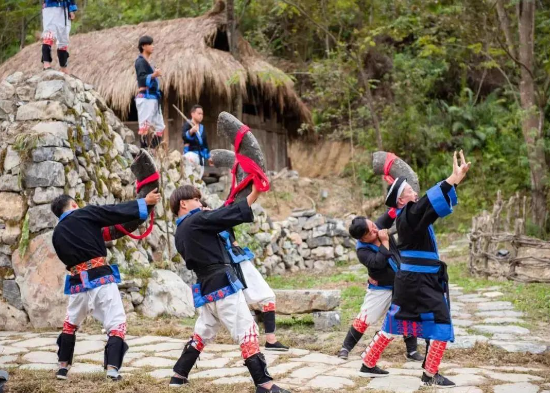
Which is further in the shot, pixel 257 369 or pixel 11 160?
pixel 11 160

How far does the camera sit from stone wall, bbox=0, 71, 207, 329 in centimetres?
711

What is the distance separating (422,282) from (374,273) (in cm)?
82

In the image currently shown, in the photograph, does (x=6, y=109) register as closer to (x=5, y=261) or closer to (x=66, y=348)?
(x=5, y=261)

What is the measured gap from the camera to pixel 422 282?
470 centimetres

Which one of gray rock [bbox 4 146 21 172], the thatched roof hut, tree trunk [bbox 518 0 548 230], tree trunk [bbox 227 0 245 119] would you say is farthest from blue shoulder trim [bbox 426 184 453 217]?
tree trunk [bbox 227 0 245 119]

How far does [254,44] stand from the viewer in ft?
65.7

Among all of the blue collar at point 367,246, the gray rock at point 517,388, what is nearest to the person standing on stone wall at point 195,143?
the blue collar at point 367,246

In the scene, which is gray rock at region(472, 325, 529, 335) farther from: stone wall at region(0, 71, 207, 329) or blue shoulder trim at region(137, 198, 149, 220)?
blue shoulder trim at region(137, 198, 149, 220)

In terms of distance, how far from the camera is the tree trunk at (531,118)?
1347 centimetres

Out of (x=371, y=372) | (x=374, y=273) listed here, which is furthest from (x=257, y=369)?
(x=374, y=273)

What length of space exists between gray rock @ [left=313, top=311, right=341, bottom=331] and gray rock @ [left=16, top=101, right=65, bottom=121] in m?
3.50

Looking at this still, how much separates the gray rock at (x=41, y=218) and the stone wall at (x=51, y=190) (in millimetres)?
10

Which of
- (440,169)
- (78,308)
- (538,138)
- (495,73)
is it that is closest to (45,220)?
(78,308)

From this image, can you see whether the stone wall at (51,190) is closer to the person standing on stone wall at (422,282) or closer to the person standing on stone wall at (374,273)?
the person standing on stone wall at (374,273)
